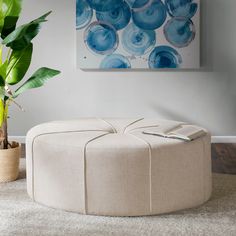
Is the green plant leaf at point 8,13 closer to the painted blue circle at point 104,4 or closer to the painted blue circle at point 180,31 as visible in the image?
the painted blue circle at point 104,4

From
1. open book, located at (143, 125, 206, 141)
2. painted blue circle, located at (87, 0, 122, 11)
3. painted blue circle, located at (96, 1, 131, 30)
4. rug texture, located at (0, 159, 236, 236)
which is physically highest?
painted blue circle, located at (87, 0, 122, 11)

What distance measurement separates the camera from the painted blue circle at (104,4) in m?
3.99

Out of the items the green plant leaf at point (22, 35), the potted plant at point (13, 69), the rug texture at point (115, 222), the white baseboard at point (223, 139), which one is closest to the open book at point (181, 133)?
the rug texture at point (115, 222)

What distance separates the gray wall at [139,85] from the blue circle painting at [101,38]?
180mm

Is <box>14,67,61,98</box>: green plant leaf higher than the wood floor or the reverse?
higher

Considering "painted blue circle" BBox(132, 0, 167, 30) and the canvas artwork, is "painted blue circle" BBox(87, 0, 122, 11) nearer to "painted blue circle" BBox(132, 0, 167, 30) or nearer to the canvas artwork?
the canvas artwork

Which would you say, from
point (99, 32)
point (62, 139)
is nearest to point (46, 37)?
point (99, 32)

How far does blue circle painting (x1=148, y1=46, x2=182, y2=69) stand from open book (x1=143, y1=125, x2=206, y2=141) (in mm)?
1500

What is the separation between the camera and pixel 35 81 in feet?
9.15

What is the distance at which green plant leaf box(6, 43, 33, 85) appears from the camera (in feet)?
9.57

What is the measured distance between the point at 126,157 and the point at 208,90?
7.00 feet

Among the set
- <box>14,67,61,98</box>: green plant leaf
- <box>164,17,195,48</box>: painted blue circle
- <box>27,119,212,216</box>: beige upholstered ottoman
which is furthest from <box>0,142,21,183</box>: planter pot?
<box>164,17,195,48</box>: painted blue circle

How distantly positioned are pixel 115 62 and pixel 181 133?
1.79 meters

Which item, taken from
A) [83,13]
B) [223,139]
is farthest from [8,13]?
[223,139]
